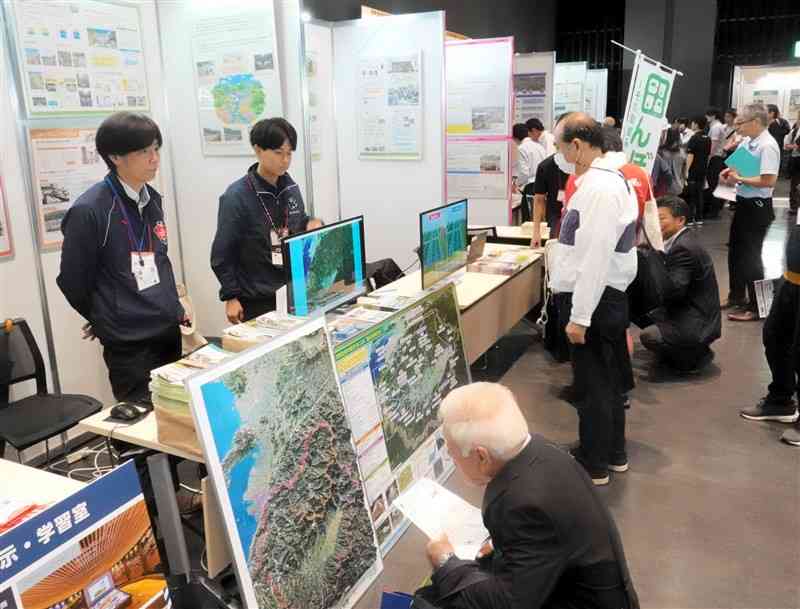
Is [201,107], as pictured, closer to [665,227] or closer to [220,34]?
[220,34]

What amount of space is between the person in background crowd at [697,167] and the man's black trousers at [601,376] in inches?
281

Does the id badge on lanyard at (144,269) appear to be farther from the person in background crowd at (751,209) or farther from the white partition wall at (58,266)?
the person in background crowd at (751,209)

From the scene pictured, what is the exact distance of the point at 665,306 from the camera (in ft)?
14.4

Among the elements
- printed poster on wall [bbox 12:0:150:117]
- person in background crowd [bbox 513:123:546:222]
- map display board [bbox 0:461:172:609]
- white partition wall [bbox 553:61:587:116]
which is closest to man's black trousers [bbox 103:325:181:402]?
map display board [bbox 0:461:172:609]

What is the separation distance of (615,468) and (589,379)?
0.52m

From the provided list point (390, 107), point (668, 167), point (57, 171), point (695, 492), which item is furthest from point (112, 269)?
point (668, 167)

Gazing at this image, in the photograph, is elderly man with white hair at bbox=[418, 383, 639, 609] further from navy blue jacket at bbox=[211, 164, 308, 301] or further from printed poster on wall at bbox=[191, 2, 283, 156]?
printed poster on wall at bbox=[191, 2, 283, 156]

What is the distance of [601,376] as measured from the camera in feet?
9.62

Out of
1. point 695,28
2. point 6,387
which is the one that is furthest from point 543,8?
point 6,387

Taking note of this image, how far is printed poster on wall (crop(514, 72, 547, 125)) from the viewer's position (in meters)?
7.94

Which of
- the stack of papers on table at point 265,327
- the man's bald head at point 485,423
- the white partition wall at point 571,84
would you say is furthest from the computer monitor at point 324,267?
the white partition wall at point 571,84

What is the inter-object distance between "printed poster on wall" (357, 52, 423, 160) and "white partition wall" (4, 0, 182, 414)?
140 centimetres

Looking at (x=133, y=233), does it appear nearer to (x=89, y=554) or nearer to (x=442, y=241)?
(x=89, y=554)

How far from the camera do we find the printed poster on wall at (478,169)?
5695mm
